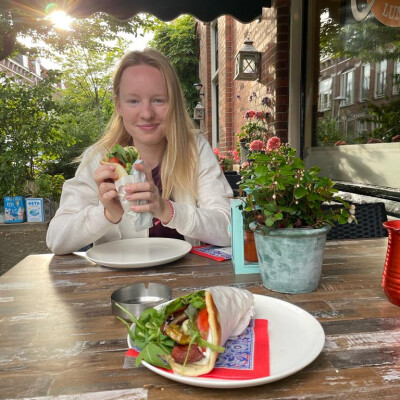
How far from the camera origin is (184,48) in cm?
1059

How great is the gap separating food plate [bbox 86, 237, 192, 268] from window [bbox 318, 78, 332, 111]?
217 centimetres

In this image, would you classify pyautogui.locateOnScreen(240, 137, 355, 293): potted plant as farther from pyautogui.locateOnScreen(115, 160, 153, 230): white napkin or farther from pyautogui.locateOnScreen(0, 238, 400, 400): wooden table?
pyautogui.locateOnScreen(115, 160, 153, 230): white napkin

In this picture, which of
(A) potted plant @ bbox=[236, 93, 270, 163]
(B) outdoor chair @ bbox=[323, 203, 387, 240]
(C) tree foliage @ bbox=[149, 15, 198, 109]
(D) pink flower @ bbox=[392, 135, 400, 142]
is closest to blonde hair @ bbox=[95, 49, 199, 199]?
(B) outdoor chair @ bbox=[323, 203, 387, 240]

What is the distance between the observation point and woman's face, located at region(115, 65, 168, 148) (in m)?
1.65

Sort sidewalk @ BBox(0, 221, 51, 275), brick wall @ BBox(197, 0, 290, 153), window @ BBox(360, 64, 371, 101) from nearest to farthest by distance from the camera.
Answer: window @ BBox(360, 64, 371, 101), brick wall @ BBox(197, 0, 290, 153), sidewalk @ BBox(0, 221, 51, 275)

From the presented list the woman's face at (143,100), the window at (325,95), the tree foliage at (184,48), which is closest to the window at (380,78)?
the window at (325,95)

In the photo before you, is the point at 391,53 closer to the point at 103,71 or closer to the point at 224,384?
the point at 224,384

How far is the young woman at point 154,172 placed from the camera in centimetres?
137

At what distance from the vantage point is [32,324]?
78 centimetres

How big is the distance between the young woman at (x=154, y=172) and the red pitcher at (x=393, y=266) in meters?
0.74

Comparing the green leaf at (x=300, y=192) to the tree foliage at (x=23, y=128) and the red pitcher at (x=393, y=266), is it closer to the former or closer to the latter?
the red pitcher at (x=393, y=266)

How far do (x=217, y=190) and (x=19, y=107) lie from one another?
193 inches

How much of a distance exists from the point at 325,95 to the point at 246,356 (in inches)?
112

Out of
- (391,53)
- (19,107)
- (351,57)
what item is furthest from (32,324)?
(19,107)
